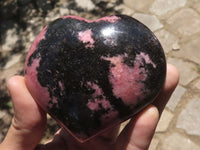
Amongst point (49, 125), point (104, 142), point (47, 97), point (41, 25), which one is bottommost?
point (49, 125)

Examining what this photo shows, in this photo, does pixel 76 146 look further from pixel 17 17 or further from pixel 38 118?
pixel 17 17

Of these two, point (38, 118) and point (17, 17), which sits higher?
point (38, 118)

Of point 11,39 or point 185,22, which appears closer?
point 185,22

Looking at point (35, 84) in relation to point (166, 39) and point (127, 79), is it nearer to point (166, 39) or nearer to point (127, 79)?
point (127, 79)

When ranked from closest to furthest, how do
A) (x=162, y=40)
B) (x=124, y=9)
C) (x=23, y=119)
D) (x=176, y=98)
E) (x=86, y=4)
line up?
(x=23, y=119)
(x=176, y=98)
(x=162, y=40)
(x=124, y=9)
(x=86, y=4)

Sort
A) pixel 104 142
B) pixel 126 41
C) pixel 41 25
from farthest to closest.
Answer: pixel 41 25 → pixel 104 142 → pixel 126 41

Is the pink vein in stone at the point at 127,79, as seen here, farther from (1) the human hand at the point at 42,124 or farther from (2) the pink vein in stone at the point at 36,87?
(2) the pink vein in stone at the point at 36,87

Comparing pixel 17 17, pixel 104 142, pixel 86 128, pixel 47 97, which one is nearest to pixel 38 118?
pixel 47 97

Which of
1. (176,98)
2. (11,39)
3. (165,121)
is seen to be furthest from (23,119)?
(11,39)
